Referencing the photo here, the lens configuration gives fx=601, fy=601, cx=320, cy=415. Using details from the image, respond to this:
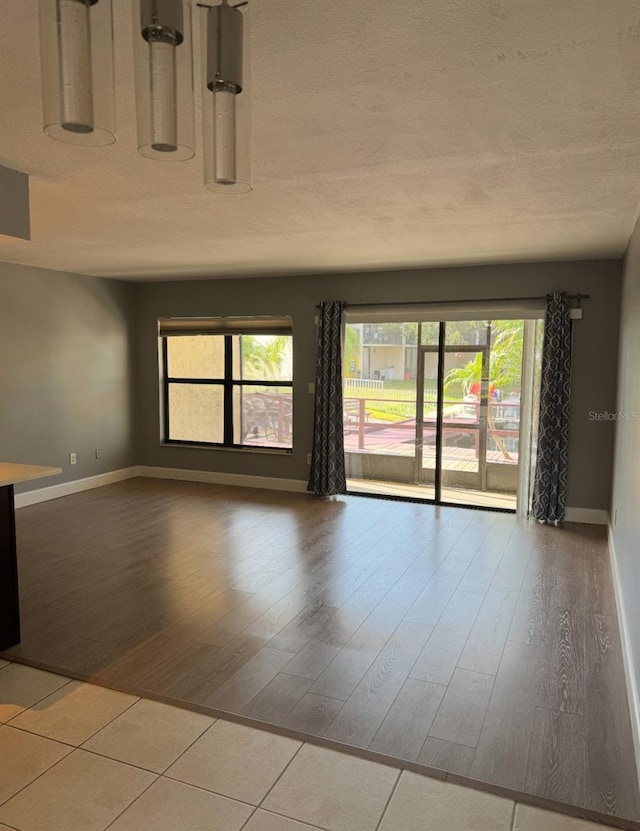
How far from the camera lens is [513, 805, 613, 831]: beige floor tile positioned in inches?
74.3

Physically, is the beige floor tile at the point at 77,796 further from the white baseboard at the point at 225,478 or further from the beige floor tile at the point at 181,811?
the white baseboard at the point at 225,478

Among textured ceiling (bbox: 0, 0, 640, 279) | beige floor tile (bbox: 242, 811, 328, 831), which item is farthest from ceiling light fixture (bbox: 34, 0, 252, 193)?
beige floor tile (bbox: 242, 811, 328, 831)

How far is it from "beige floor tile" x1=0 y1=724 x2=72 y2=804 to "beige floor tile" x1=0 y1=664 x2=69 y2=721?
0.45 feet

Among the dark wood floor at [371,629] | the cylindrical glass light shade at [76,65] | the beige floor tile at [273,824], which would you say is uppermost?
the cylindrical glass light shade at [76,65]

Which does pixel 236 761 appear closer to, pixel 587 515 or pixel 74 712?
pixel 74 712

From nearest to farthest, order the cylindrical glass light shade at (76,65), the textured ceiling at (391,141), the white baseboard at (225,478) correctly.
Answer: the cylindrical glass light shade at (76,65), the textured ceiling at (391,141), the white baseboard at (225,478)

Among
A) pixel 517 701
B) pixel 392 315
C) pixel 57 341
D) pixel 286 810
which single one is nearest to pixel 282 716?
pixel 286 810

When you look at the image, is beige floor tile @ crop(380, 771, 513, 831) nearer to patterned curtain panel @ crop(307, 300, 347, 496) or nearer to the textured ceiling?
the textured ceiling

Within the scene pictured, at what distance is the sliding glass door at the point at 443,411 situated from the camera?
18.7 ft

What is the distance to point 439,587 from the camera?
3.88 m

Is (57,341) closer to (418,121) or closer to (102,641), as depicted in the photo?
(102,641)

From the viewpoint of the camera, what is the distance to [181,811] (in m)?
1.95

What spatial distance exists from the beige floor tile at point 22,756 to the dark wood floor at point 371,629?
0.44 metres

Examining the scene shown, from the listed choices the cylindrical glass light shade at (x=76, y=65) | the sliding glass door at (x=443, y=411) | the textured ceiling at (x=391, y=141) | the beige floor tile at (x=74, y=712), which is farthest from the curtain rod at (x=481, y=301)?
the cylindrical glass light shade at (x=76, y=65)
